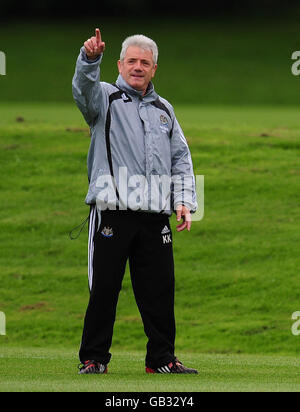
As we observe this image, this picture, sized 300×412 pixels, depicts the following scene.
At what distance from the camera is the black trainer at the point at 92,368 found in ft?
21.7

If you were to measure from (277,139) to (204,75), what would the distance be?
28.0 metres

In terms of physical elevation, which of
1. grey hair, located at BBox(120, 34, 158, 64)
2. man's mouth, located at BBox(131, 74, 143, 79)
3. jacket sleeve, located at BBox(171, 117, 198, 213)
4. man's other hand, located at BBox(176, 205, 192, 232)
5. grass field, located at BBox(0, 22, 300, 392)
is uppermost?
grey hair, located at BBox(120, 34, 158, 64)

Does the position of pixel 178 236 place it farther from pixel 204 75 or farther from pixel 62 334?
pixel 204 75

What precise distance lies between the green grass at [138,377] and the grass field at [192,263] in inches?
0.5

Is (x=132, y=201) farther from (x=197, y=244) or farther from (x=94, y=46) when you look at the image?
(x=197, y=244)

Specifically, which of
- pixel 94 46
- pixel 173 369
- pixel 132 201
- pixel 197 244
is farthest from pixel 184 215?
pixel 197 244

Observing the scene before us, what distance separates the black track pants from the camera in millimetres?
6652

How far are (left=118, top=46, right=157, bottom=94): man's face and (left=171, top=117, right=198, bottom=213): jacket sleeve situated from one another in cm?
37

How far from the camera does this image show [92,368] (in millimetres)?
6637

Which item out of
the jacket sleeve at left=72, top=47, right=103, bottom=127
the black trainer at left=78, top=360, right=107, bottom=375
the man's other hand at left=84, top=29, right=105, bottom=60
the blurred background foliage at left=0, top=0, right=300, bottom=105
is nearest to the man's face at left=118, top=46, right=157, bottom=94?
the jacket sleeve at left=72, top=47, right=103, bottom=127

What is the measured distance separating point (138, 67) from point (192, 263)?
8.20 metres

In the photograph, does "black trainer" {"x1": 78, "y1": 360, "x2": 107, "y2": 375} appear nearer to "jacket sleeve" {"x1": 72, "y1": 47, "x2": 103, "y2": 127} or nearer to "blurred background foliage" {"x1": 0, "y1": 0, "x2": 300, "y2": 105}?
"jacket sleeve" {"x1": 72, "y1": 47, "x2": 103, "y2": 127}

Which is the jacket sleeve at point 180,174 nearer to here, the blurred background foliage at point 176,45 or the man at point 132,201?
the man at point 132,201

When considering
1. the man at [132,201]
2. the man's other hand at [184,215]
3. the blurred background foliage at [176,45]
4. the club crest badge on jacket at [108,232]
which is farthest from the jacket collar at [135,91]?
the blurred background foliage at [176,45]
